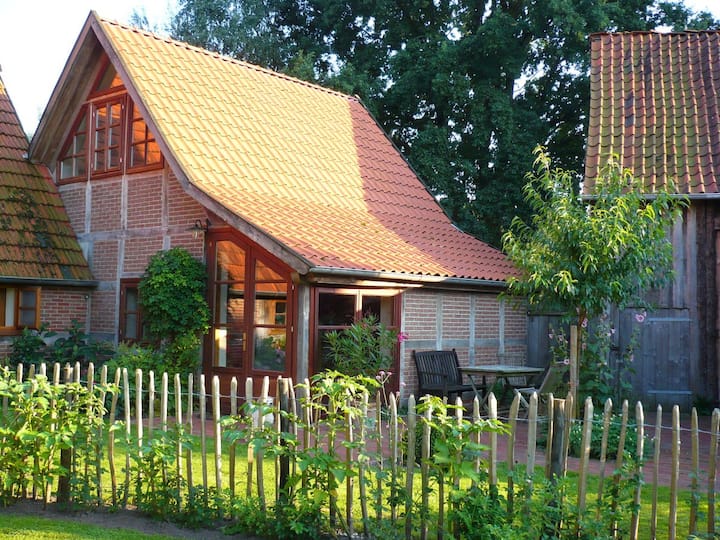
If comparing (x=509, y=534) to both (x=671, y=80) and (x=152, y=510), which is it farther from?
(x=671, y=80)

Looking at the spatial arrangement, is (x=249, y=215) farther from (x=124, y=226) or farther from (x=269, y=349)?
(x=124, y=226)

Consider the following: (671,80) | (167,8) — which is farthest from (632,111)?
(167,8)

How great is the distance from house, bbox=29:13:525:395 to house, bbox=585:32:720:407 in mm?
2859

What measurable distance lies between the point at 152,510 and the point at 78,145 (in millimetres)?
10579

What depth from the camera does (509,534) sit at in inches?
199

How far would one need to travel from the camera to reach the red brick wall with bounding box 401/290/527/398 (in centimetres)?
1309

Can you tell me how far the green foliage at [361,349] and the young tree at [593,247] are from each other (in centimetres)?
223

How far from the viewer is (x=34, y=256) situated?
14.1 meters

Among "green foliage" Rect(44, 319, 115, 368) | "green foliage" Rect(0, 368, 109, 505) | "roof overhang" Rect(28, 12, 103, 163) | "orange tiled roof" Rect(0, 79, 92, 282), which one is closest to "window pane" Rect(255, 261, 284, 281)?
"green foliage" Rect(44, 319, 115, 368)

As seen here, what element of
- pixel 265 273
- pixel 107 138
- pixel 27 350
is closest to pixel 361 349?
pixel 265 273

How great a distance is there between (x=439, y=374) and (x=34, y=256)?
7258mm

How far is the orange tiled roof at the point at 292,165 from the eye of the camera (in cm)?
1238

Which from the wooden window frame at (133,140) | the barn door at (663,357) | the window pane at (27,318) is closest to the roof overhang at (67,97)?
the wooden window frame at (133,140)

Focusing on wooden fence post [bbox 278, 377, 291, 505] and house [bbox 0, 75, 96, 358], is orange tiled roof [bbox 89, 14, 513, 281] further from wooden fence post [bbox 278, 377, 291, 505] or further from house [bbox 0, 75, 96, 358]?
wooden fence post [bbox 278, 377, 291, 505]
